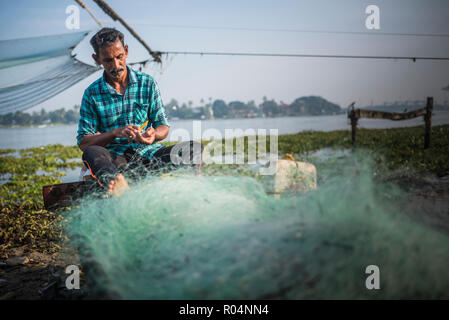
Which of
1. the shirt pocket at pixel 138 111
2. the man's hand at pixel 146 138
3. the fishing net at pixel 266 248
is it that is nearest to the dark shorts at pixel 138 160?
the man's hand at pixel 146 138

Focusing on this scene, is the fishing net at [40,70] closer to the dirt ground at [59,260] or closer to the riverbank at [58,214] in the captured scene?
the riverbank at [58,214]

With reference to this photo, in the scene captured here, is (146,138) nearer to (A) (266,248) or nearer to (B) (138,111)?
(B) (138,111)

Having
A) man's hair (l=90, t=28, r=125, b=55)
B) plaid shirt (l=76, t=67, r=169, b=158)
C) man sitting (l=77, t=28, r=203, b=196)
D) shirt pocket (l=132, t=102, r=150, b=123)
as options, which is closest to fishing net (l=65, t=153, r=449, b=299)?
man sitting (l=77, t=28, r=203, b=196)

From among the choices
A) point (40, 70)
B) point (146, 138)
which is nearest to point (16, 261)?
point (146, 138)

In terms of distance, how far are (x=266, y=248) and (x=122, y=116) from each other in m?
2.45

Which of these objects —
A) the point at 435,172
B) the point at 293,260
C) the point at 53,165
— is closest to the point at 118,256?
the point at 293,260

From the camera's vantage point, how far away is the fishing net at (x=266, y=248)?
0.75 metres

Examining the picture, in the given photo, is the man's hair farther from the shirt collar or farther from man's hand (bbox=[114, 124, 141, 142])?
man's hand (bbox=[114, 124, 141, 142])

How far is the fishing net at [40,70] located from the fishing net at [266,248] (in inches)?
330

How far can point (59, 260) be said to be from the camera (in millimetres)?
2844

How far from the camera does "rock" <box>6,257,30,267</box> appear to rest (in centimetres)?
280

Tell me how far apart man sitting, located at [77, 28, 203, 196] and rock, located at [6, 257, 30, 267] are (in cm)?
143

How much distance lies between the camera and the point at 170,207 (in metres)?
1.05
